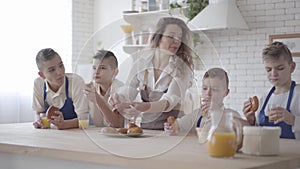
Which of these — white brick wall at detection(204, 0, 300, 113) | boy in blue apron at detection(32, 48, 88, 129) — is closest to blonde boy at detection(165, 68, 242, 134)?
boy in blue apron at detection(32, 48, 88, 129)

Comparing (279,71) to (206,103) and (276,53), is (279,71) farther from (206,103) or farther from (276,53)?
(206,103)

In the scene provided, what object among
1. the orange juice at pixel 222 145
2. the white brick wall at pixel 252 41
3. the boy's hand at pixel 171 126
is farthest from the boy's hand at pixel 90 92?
the white brick wall at pixel 252 41

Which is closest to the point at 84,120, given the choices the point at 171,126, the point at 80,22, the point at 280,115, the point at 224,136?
the point at 171,126

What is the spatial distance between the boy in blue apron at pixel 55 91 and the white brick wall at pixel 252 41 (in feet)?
7.15

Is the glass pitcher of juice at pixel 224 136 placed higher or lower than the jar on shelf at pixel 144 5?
lower

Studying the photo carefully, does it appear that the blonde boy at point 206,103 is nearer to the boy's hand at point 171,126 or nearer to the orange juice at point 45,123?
the boy's hand at point 171,126

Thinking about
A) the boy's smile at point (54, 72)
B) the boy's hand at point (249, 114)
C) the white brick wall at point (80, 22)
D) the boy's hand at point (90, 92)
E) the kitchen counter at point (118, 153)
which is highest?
the white brick wall at point (80, 22)

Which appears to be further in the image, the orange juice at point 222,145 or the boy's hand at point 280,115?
the boy's hand at point 280,115

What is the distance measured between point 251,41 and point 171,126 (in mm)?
2930

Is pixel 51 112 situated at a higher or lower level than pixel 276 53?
lower

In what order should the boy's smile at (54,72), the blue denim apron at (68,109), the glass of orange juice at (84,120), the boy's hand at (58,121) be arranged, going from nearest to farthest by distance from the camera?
the glass of orange juice at (84,120) < the boy's hand at (58,121) < the boy's smile at (54,72) < the blue denim apron at (68,109)

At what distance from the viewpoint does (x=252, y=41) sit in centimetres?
503

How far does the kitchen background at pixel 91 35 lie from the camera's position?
4910 millimetres

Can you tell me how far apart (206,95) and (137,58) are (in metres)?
0.37
